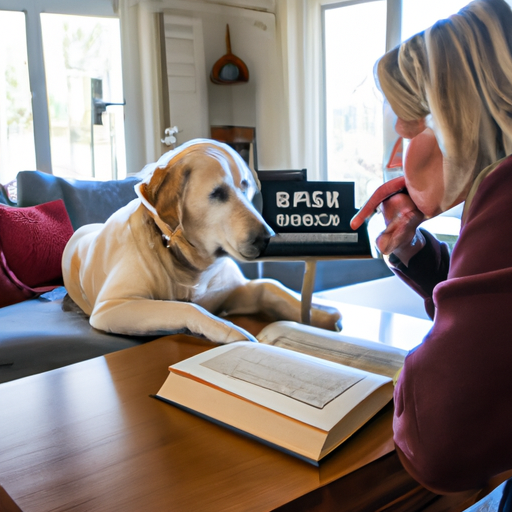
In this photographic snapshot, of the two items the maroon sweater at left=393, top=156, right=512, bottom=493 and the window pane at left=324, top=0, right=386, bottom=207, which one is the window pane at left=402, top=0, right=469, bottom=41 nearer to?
the window pane at left=324, top=0, right=386, bottom=207

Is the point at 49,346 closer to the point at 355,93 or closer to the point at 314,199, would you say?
the point at 314,199

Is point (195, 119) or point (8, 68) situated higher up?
point (8, 68)

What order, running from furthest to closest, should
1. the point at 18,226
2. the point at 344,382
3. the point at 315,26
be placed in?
the point at 315,26 → the point at 18,226 → the point at 344,382

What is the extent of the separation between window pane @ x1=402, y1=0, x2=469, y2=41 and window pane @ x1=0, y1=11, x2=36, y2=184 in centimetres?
252

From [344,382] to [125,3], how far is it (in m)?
3.54

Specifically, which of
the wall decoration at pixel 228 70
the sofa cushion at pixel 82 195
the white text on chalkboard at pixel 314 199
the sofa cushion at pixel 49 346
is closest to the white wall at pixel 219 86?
the wall decoration at pixel 228 70

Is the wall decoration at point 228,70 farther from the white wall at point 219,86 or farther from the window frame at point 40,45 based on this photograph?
the window frame at point 40,45

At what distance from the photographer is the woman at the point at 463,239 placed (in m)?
0.45

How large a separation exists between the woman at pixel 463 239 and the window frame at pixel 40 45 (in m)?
3.26

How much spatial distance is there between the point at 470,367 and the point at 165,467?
35 cm

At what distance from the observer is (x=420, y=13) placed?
10.8 ft

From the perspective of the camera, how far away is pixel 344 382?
0.69 meters

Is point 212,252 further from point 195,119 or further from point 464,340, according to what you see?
point 195,119

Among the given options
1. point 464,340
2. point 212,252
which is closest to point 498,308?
point 464,340
